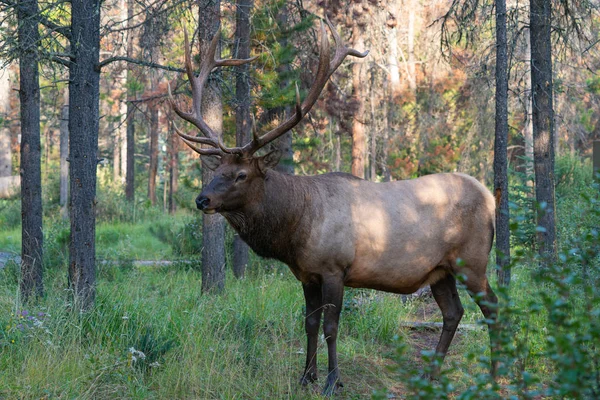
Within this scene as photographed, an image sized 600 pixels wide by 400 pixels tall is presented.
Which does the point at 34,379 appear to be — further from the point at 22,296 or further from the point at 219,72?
the point at 219,72

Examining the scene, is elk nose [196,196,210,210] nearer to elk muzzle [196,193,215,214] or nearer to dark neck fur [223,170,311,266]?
elk muzzle [196,193,215,214]

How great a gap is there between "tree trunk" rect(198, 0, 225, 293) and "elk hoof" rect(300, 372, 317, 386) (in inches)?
122

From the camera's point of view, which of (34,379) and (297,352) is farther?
(297,352)

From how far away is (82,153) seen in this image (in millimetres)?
6871

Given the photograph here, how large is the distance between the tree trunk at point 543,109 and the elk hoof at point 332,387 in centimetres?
509

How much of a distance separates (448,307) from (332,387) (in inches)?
64.6

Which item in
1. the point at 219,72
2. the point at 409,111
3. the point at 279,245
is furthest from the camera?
the point at 409,111

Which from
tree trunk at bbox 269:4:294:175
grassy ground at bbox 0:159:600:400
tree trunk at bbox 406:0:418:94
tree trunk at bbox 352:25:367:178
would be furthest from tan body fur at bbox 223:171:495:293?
tree trunk at bbox 406:0:418:94

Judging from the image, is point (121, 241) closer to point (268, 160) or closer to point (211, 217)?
→ point (211, 217)

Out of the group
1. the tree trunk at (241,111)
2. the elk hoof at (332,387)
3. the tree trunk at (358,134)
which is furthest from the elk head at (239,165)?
the tree trunk at (358,134)

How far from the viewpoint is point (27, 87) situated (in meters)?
8.62

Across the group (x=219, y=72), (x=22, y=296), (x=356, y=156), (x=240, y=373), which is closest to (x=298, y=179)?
(x=240, y=373)

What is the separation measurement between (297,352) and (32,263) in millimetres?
3504

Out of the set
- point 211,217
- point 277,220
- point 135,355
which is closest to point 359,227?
point 277,220
